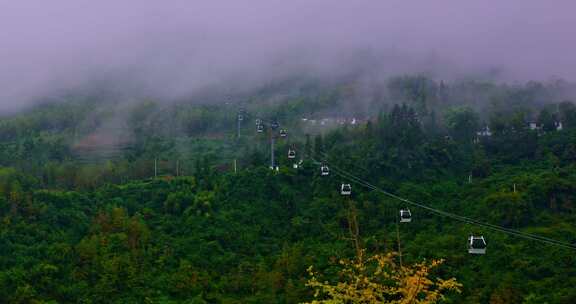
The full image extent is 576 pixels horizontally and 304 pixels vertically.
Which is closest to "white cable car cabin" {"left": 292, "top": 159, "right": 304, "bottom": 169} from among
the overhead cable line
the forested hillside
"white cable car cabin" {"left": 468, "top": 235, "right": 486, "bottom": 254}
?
the forested hillside

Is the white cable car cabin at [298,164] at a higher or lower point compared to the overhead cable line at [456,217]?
higher

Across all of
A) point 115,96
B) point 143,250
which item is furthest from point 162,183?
point 115,96

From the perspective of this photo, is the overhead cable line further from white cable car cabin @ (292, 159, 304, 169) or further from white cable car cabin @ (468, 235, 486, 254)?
white cable car cabin @ (468, 235, 486, 254)

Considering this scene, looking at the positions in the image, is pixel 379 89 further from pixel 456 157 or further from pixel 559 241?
pixel 559 241

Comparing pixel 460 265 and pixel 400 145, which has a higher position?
pixel 400 145

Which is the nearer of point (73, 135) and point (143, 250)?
point (143, 250)

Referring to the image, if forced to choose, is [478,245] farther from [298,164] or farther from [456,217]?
[298,164]

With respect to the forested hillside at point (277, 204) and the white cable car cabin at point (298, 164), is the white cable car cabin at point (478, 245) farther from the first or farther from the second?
the white cable car cabin at point (298, 164)

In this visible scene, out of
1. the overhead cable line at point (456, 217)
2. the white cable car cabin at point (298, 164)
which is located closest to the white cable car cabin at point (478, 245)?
the overhead cable line at point (456, 217)
